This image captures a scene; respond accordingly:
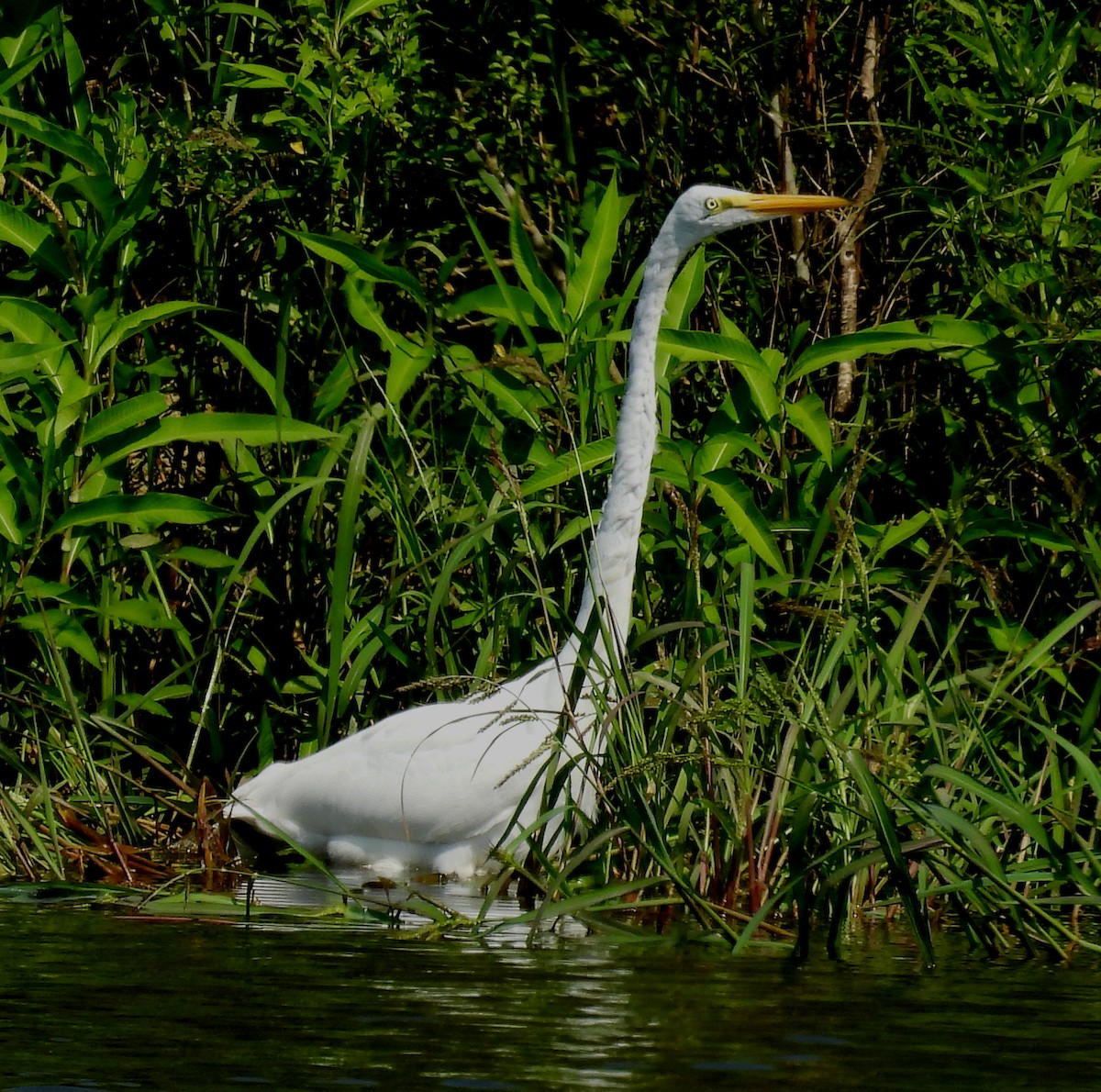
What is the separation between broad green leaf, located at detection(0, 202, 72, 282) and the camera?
443 cm

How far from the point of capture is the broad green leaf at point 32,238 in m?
4.43

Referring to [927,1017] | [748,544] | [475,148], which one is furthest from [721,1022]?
[475,148]

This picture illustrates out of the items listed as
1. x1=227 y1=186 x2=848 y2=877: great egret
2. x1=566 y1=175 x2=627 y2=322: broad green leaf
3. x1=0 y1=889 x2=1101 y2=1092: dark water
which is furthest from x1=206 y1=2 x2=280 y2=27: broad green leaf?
x1=0 y1=889 x2=1101 y2=1092: dark water

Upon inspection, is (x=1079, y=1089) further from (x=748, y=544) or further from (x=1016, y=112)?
(x=1016, y=112)

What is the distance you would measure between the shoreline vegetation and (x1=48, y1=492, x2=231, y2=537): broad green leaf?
0.01 meters

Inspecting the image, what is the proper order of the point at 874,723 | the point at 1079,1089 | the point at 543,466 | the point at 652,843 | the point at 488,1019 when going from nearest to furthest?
the point at 1079,1089, the point at 488,1019, the point at 652,843, the point at 874,723, the point at 543,466

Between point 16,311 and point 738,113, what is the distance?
230cm

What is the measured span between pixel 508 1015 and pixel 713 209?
96.8 inches

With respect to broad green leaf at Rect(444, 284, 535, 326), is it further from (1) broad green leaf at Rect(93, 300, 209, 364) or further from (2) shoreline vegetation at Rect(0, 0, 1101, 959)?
(1) broad green leaf at Rect(93, 300, 209, 364)

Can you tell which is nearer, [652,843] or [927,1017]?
[927,1017]

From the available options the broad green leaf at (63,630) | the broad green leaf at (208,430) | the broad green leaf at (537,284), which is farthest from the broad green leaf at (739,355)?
the broad green leaf at (63,630)

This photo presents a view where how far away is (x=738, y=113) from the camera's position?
534 centimetres

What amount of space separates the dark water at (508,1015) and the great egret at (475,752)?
1146mm

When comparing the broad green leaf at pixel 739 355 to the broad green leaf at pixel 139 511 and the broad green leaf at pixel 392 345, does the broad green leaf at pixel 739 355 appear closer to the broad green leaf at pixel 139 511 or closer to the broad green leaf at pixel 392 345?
the broad green leaf at pixel 392 345
